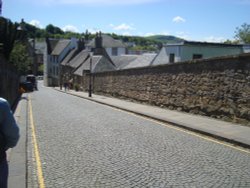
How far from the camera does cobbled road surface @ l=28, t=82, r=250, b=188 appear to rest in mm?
7102

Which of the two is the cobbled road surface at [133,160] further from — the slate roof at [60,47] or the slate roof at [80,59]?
the slate roof at [60,47]

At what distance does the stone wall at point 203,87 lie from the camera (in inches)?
557

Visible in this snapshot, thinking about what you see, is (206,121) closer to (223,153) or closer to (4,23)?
(223,153)

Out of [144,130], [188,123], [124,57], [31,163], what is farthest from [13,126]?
[124,57]

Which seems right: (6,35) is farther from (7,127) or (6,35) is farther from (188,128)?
(7,127)

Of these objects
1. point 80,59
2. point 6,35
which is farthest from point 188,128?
point 80,59

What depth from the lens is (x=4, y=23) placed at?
37.5 m

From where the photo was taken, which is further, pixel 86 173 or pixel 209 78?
pixel 209 78

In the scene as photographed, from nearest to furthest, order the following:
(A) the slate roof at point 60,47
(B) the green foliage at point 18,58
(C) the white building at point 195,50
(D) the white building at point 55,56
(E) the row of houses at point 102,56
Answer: (C) the white building at point 195,50
(E) the row of houses at point 102,56
(B) the green foliage at point 18,58
(D) the white building at point 55,56
(A) the slate roof at point 60,47

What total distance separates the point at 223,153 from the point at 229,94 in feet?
18.3

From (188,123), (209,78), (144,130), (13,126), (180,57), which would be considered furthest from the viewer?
(180,57)

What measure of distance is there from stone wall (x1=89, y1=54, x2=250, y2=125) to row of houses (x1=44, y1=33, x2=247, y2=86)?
→ 27.9ft

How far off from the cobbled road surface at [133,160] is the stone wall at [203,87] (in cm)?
263

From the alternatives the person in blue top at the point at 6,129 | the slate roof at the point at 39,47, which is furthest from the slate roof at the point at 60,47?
the person in blue top at the point at 6,129
